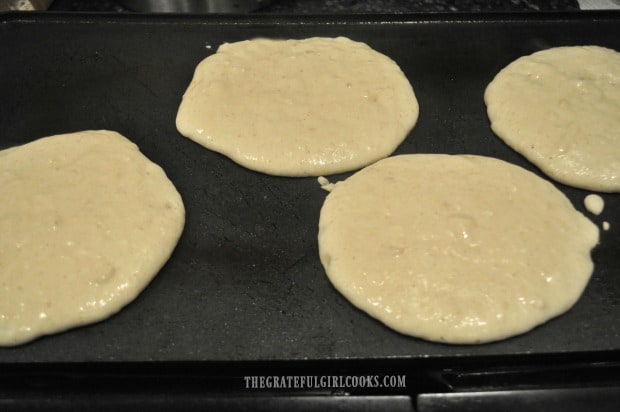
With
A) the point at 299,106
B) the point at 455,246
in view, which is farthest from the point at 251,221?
the point at 455,246

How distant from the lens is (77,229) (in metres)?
1.42

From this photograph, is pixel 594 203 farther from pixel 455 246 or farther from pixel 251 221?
pixel 251 221

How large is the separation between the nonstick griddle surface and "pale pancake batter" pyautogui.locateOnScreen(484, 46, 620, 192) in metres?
0.05

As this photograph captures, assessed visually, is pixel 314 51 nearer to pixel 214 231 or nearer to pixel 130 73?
pixel 130 73

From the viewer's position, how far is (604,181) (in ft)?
5.13

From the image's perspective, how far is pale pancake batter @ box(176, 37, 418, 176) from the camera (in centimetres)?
161

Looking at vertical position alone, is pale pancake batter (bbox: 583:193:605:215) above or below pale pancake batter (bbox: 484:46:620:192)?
below

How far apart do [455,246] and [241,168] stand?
2.10ft

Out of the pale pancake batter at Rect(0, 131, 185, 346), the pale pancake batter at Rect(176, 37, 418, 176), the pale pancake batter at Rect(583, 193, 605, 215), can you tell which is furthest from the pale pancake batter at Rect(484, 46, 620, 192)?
the pale pancake batter at Rect(0, 131, 185, 346)

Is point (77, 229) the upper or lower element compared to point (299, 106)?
lower

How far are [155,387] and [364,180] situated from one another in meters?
0.75

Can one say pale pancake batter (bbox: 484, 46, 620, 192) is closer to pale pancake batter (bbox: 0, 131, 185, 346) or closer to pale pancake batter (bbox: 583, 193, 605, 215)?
pale pancake batter (bbox: 583, 193, 605, 215)

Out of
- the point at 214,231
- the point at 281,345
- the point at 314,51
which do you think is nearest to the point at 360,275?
the point at 281,345

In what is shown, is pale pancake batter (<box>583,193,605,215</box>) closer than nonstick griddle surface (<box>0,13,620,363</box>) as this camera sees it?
No
